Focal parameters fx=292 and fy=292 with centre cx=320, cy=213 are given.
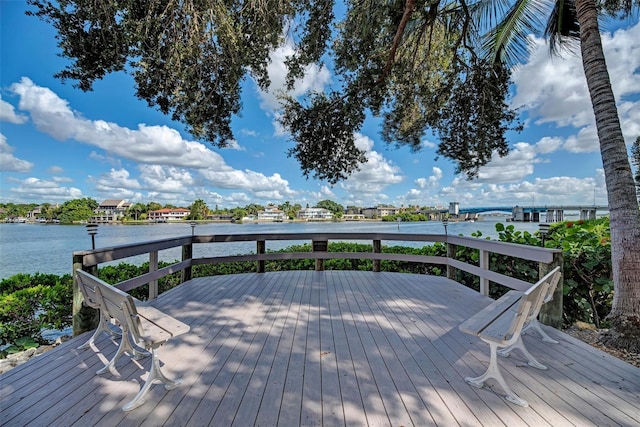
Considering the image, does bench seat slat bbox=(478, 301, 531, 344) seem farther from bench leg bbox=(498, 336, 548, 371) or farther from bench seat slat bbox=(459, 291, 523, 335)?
bench leg bbox=(498, 336, 548, 371)

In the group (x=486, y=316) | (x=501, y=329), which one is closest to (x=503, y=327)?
(x=501, y=329)

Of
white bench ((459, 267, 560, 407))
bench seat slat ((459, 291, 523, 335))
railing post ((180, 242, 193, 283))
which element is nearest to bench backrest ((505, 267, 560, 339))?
white bench ((459, 267, 560, 407))

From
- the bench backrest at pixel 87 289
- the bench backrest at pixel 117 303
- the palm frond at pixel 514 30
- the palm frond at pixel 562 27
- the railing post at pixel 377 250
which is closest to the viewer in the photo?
the bench backrest at pixel 117 303

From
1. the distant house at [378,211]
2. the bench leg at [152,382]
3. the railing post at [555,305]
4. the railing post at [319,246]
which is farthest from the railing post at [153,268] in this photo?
the distant house at [378,211]

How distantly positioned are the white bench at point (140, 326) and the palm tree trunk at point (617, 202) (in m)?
3.96

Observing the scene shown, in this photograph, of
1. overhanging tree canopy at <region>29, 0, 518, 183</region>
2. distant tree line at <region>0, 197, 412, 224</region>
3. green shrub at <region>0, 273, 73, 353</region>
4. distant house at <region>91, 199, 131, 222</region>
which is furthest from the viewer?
distant house at <region>91, 199, 131, 222</region>

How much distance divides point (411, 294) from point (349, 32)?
4.27 metres

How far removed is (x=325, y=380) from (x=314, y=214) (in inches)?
1013

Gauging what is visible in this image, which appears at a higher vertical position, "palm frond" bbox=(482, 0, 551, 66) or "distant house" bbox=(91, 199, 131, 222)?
"palm frond" bbox=(482, 0, 551, 66)

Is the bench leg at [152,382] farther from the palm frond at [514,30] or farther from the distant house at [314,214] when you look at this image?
the distant house at [314,214]

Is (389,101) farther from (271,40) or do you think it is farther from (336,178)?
(271,40)

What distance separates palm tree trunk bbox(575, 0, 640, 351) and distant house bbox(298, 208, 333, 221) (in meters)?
22.4

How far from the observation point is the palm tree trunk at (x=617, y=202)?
9.36ft

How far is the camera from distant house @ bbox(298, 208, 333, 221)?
25.9m
